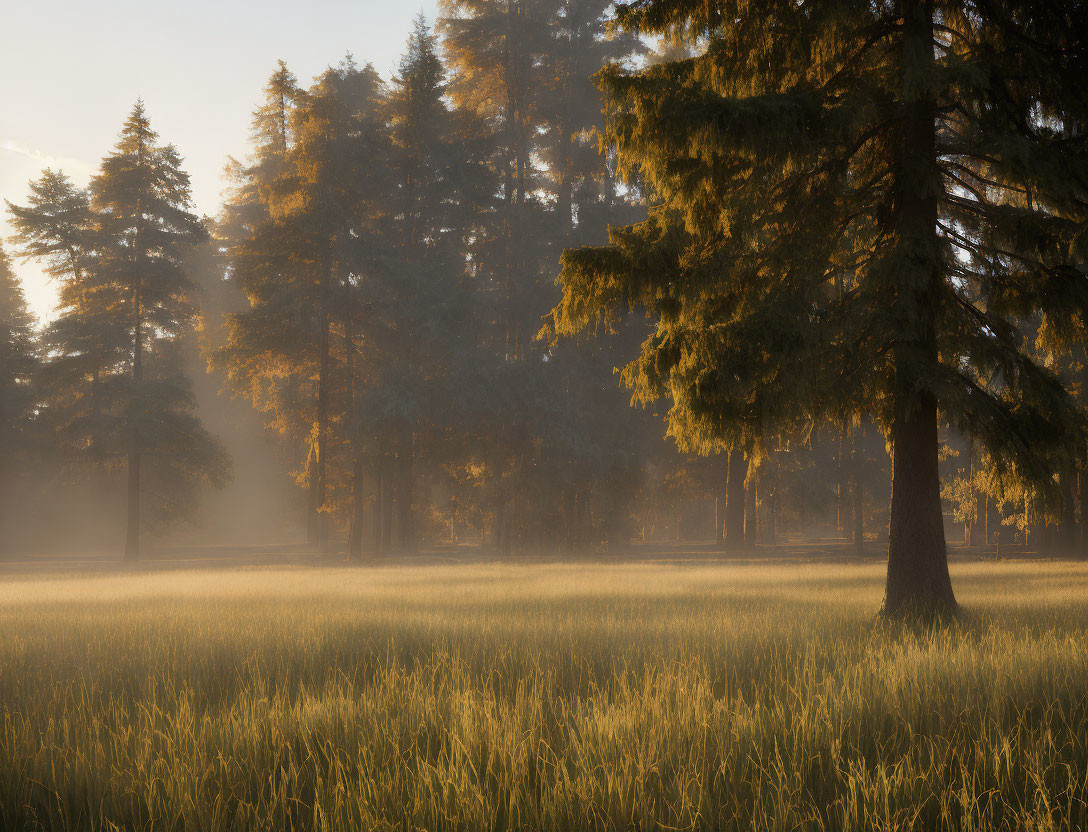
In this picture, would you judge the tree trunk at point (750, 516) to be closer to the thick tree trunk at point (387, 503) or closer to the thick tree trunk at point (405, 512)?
the thick tree trunk at point (405, 512)

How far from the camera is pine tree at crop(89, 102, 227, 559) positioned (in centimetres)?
2881

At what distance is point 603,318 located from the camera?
33.1ft

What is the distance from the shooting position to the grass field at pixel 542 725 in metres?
3.25

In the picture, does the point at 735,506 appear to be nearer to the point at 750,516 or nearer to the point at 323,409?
the point at 750,516

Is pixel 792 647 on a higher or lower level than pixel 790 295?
lower

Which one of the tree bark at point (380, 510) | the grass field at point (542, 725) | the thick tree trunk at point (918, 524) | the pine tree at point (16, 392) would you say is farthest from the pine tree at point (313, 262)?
the thick tree trunk at point (918, 524)

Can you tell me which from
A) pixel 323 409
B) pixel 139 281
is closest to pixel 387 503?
pixel 323 409

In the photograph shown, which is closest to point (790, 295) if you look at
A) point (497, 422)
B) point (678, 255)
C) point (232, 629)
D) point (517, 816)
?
point (678, 255)

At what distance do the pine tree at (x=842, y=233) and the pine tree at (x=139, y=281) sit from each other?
2447cm

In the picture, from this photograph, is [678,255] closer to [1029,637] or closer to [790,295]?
[790,295]

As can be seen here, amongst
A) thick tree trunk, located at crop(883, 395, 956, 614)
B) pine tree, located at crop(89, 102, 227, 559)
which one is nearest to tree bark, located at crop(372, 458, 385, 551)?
pine tree, located at crop(89, 102, 227, 559)

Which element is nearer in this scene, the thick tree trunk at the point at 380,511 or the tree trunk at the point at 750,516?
the thick tree trunk at the point at 380,511

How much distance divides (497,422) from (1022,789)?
2559 centimetres

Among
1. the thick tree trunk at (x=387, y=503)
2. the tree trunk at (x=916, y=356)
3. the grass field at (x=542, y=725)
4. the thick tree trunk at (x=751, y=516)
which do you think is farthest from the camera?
the thick tree trunk at (x=751, y=516)
